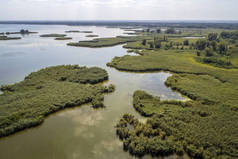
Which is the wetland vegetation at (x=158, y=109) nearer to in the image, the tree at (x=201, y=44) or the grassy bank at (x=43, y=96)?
the grassy bank at (x=43, y=96)

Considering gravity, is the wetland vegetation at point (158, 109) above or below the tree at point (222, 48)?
below

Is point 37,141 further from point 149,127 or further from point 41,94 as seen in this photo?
point 149,127

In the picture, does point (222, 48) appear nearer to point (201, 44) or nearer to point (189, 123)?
point (201, 44)

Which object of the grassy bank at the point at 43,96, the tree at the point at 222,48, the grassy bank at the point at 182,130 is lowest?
the grassy bank at the point at 182,130

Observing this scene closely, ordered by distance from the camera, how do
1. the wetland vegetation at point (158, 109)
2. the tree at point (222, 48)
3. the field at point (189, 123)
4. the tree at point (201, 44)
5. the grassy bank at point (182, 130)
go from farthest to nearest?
the tree at point (201, 44)
the tree at point (222, 48)
the wetland vegetation at point (158, 109)
the field at point (189, 123)
the grassy bank at point (182, 130)

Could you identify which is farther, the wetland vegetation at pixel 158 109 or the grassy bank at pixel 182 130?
the wetland vegetation at pixel 158 109

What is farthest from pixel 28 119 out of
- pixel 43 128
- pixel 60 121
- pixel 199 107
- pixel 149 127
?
pixel 199 107

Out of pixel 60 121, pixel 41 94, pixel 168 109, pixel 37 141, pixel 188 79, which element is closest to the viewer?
pixel 37 141

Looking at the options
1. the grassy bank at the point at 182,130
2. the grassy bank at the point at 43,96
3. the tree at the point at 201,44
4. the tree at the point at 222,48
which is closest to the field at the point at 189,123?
the grassy bank at the point at 182,130
